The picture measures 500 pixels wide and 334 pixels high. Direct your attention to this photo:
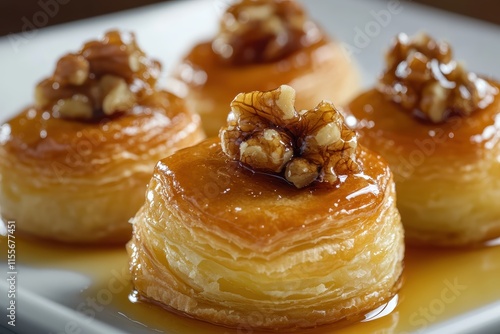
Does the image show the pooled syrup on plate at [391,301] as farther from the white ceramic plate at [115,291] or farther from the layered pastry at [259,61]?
the layered pastry at [259,61]

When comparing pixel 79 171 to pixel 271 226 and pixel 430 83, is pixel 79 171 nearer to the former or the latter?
pixel 271 226

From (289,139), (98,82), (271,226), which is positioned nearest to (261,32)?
(98,82)

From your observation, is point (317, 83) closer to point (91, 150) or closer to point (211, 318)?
point (91, 150)

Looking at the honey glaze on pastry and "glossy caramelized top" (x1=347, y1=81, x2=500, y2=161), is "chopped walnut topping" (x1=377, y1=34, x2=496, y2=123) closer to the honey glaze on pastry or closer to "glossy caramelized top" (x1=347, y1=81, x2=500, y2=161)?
"glossy caramelized top" (x1=347, y1=81, x2=500, y2=161)

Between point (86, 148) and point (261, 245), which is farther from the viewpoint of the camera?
point (86, 148)

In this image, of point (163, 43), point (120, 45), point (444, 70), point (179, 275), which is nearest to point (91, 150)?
point (120, 45)

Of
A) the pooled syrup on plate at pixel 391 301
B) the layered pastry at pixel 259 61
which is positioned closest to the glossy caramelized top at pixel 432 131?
the pooled syrup on plate at pixel 391 301
